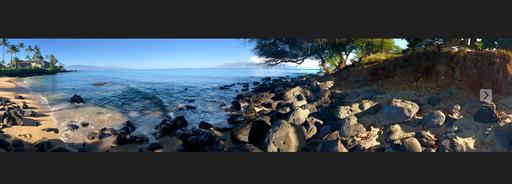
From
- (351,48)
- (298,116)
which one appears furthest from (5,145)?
(351,48)

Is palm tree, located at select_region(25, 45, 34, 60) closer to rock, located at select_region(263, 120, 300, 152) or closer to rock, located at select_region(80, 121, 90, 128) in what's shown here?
rock, located at select_region(80, 121, 90, 128)

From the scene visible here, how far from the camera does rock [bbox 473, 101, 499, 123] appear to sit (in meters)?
8.17

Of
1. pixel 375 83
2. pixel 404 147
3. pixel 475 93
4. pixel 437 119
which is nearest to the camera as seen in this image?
pixel 404 147

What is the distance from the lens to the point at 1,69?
350 inches

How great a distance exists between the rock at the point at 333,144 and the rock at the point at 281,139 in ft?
1.57

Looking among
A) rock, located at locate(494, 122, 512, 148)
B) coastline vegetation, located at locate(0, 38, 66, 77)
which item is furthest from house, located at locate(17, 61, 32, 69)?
rock, located at locate(494, 122, 512, 148)

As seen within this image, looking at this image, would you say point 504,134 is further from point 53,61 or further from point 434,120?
point 53,61

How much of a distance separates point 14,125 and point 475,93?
28.9 ft

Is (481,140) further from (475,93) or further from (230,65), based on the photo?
(230,65)

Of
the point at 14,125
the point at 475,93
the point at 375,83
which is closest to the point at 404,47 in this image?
the point at 375,83

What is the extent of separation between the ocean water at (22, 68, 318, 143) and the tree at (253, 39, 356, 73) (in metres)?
0.63

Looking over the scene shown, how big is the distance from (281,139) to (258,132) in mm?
546

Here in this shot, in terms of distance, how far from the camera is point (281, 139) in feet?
26.3

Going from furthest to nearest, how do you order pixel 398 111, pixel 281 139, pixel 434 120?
pixel 398 111
pixel 434 120
pixel 281 139
